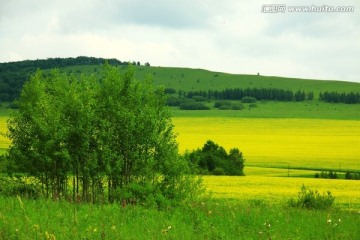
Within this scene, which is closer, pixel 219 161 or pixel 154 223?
pixel 154 223

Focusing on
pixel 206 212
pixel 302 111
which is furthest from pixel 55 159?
pixel 302 111

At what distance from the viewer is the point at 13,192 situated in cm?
1975

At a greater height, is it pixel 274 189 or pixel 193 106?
pixel 193 106

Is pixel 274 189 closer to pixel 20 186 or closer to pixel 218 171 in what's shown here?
pixel 218 171

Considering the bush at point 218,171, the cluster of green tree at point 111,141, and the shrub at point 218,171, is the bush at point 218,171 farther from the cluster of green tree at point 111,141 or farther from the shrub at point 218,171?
the cluster of green tree at point 111,141

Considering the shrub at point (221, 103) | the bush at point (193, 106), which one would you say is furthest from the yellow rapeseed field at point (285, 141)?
the shrub at point (221, 103)

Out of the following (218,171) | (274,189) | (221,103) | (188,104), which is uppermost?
(221,103)

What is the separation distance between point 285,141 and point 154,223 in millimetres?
75042

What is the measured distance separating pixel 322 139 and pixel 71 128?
74468 mm

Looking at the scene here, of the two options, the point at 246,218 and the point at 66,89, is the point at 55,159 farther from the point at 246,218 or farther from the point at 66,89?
the point at 246,218

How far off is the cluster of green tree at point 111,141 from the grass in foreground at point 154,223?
3.94 meters

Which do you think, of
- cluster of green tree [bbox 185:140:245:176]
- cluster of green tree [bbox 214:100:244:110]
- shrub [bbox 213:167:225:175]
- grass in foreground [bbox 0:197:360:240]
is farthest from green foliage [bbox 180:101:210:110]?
grass in foreground [bbox 0:197:360:240]

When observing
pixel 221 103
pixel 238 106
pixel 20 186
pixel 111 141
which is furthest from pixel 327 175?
pixel 221 103

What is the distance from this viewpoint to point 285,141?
84.6m
